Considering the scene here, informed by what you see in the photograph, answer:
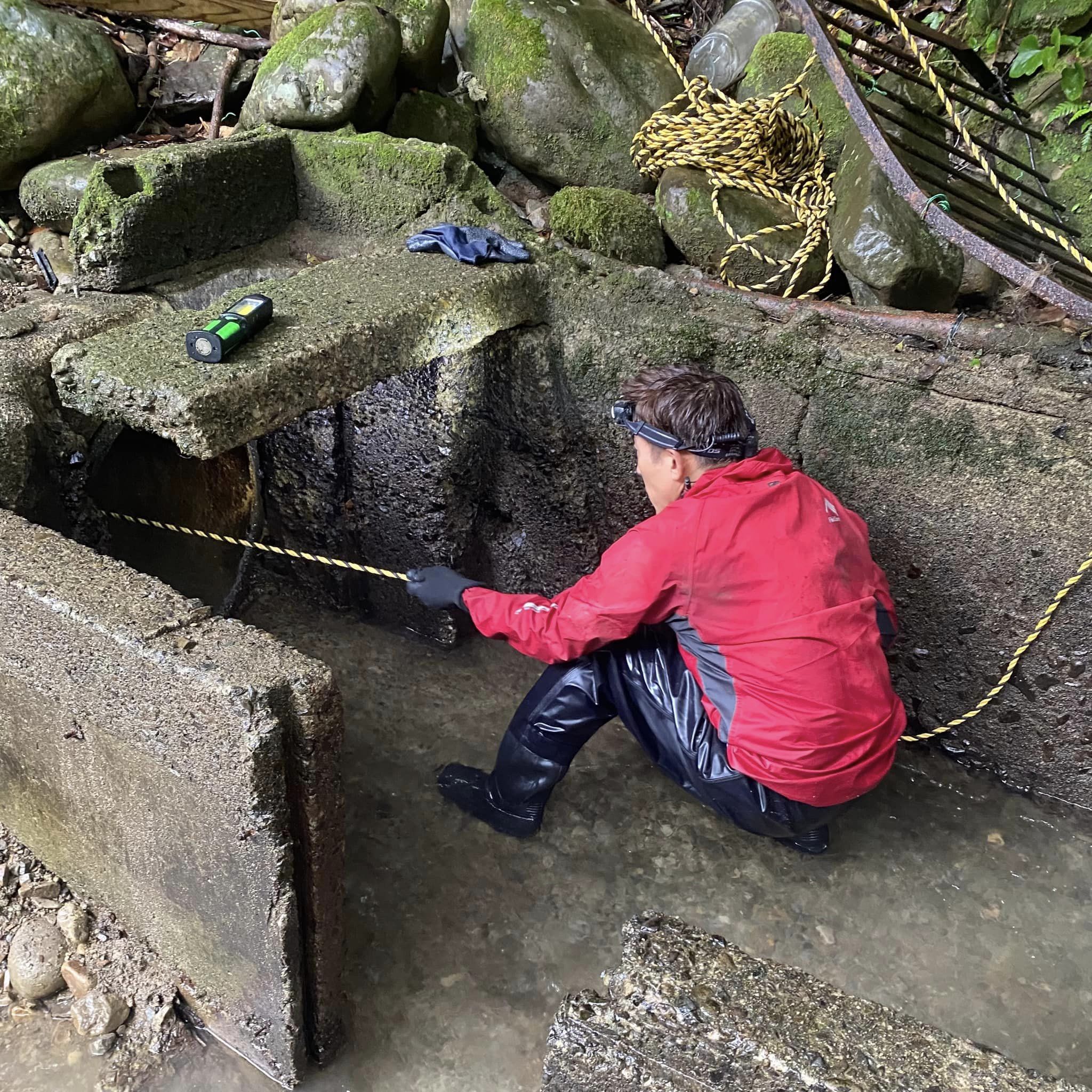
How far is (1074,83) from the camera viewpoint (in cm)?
271

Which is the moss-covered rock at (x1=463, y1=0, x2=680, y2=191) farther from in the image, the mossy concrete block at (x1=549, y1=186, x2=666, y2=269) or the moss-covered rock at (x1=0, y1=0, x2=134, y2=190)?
the moss-covered rock at (x1=0, y1=0, x2=134, y2=190)

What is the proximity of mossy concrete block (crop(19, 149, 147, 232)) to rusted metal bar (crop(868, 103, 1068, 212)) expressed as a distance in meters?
2.50

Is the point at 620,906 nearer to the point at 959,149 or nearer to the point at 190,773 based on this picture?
the point at 190,773

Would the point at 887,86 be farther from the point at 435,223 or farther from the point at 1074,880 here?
the point at 1074,880

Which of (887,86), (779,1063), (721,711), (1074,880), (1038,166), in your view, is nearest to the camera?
(779,1063)

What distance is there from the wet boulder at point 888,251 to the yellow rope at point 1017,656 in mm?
876

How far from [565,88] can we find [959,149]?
4.50ft

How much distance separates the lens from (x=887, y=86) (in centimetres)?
298

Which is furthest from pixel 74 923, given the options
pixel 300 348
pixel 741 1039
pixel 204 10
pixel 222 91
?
pixel 204 10

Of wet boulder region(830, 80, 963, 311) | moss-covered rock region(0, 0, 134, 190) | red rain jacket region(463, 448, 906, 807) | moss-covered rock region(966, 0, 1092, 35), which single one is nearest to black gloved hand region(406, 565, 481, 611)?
red rain jacket region(463, 448, 906, 807)

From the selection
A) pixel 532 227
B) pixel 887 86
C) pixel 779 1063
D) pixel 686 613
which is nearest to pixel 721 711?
pixel 686 613

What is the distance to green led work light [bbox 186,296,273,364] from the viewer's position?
188 cm

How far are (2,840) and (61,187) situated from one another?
225 centimetres

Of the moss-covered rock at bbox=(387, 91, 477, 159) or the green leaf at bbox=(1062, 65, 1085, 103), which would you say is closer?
the green leaf at bbox=(1062, 65, 1085, 103)
